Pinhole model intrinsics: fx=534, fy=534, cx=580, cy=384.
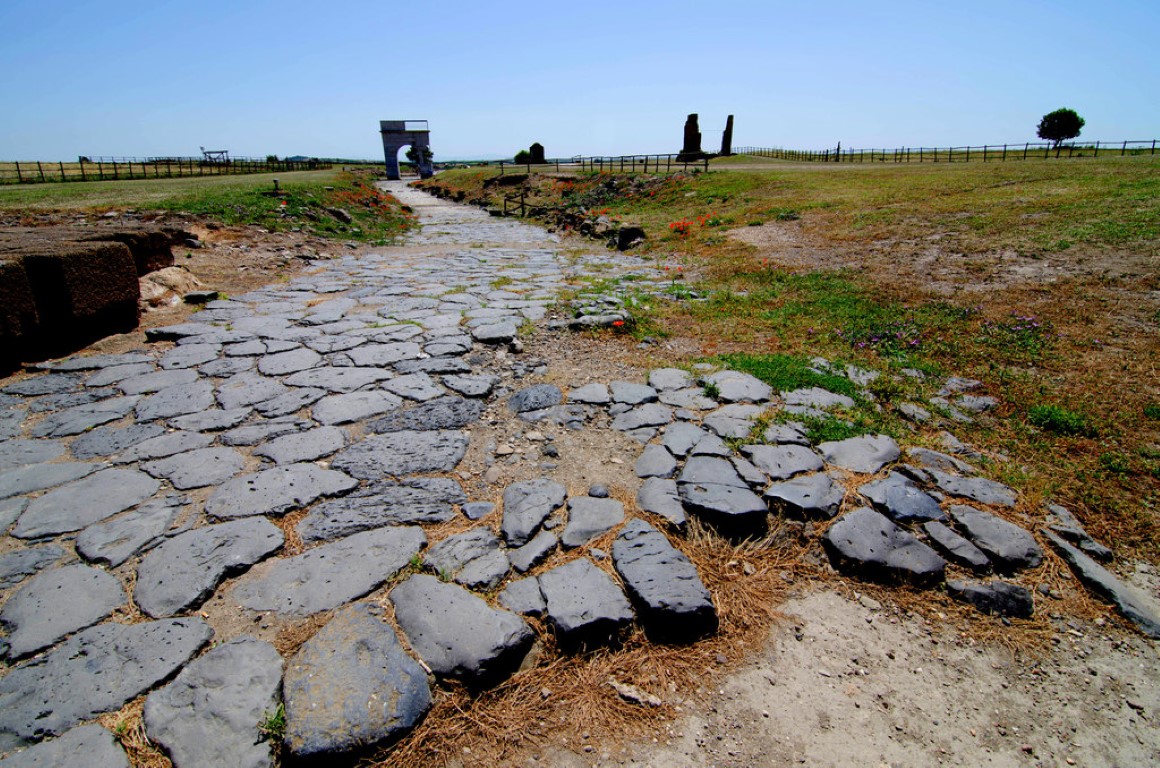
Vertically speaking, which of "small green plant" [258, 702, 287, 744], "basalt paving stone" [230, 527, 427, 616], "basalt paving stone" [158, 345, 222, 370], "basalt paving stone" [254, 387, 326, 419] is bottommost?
"small green plant" [258, 702, 287, 744]

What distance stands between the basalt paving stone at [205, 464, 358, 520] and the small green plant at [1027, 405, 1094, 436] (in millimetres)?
4449

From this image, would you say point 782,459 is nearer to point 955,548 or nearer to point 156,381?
point 955,548

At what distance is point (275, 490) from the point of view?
294cm

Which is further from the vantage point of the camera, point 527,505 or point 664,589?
point 527,505

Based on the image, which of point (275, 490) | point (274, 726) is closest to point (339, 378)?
point (275, 490)

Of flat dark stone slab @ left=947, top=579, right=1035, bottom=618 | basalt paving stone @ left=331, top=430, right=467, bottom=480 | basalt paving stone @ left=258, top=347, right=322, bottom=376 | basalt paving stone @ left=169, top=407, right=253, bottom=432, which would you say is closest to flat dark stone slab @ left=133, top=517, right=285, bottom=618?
basalt paving stone @ left=331, top=430, right=467, bottom=480

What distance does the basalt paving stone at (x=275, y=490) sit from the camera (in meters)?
2.79

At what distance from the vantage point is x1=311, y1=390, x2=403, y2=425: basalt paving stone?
3744 mm

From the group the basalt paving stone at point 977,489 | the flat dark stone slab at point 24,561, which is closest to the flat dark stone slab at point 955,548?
the basalt paving stone at point 977,489

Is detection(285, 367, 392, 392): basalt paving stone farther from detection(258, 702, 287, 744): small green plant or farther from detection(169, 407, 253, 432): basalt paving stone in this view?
detection(258, 702, 287, 744): small green plant

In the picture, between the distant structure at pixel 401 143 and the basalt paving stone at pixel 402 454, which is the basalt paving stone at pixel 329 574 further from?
the distant structure at pixel 401 143

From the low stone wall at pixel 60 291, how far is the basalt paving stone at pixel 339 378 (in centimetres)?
217

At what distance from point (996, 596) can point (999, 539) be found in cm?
37

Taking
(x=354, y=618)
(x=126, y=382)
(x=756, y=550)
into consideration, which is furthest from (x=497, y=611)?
(x=126, y=382)
